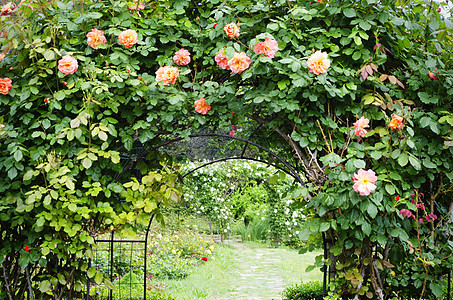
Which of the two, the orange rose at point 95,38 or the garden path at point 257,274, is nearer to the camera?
the orange rose at point 95,38

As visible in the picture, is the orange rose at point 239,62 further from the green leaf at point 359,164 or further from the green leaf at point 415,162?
the green leaf at point 415,162

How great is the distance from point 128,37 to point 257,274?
401cm

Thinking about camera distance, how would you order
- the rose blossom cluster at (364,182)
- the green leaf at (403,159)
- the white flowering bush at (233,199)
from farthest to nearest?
the white flowering bush at (233,199) < the green leaf at (403,159) < the rose blossom cluster at (364,182)

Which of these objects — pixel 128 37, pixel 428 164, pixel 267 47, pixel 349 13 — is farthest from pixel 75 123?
pixel 428 164

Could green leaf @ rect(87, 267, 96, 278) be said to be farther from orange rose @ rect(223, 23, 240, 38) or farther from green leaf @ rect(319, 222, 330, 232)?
orange rose @ rect(223, 23, 240, 38)

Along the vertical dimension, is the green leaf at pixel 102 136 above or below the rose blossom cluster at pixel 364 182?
above

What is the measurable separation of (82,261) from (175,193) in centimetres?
70

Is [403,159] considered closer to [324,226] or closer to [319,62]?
[324,226]

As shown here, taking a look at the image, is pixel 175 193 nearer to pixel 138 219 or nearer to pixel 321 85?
pixel 138 219

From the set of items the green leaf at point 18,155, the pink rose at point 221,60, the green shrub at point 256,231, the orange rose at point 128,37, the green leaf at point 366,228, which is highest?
the orange rose at point 128,37

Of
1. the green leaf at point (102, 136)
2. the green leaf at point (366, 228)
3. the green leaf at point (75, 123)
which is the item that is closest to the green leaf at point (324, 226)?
the green leaf at point (366, 228)

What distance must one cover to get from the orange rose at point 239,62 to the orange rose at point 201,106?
0.27 m

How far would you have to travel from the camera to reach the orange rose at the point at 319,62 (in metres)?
2.17

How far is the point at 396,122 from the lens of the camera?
2221mm
